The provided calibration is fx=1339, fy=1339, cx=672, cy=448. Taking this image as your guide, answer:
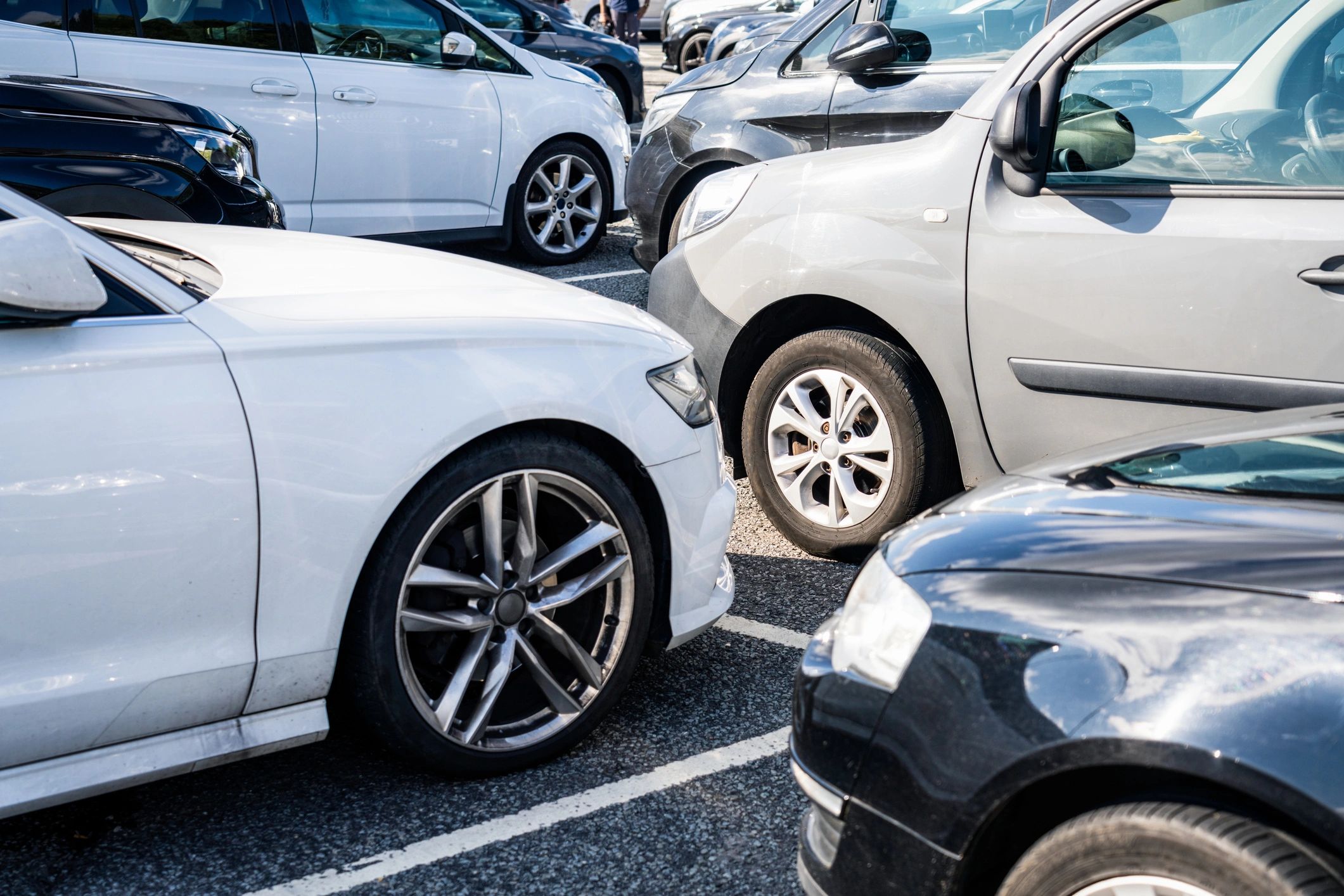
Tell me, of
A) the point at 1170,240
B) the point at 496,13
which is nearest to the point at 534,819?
the point at 1170,240

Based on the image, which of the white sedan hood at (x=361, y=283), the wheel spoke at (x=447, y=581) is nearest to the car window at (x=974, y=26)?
the white sedan hood at (x=361, y=283)

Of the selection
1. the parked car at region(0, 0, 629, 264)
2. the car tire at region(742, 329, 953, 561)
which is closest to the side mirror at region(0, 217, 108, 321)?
the car tire at region(742, 329, 953, 561)

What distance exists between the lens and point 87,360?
8.07 ft

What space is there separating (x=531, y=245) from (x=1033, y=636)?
7.09 metres

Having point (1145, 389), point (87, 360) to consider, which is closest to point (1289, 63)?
point (1145, 389)

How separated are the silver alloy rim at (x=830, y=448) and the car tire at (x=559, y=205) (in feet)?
14.4

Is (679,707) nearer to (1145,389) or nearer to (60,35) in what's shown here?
(1145,389)

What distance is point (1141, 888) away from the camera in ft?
5.55

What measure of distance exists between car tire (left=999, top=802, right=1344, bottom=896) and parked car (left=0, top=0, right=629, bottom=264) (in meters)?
6.46

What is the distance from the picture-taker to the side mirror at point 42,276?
2.35 metres

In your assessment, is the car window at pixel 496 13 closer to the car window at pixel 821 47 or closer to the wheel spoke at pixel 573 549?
the car window at pixel 821 47

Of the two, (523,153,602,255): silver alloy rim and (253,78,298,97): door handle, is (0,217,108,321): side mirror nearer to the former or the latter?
(253,78,298,97): door handle

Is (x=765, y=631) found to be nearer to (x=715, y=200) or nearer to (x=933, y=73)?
(x=715, y=200)

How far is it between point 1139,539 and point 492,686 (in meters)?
1.58
